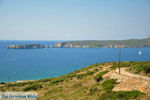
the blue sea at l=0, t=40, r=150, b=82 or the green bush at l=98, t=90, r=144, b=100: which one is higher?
the green bush at l=98, t=90, r=144, b=100

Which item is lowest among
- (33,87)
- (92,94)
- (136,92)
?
(33,87)

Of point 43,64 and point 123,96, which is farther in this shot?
point 43,64

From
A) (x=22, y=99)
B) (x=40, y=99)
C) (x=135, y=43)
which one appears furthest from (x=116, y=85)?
(x=135, y=43)

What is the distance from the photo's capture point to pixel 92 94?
15188mm

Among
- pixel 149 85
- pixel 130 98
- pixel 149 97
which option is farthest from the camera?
pixel 149 85

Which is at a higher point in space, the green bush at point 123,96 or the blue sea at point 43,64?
the green bush at point 123,96

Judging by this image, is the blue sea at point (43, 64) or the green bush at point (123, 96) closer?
the green bush at point (123, 96)

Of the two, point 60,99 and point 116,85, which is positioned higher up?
point 116,85

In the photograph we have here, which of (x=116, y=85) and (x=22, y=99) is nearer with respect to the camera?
(x=22, y=99)

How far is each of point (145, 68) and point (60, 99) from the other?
13506mm

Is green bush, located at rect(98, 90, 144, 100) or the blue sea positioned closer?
green bush, located at rect(98, 90, 144, 100)

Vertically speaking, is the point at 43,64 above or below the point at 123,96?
below

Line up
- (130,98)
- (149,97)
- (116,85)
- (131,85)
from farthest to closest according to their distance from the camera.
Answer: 1. (116,85)
2. (131,85)
3. (130,98)
4. (149,97)

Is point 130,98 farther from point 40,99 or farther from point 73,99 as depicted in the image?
point 40,99
